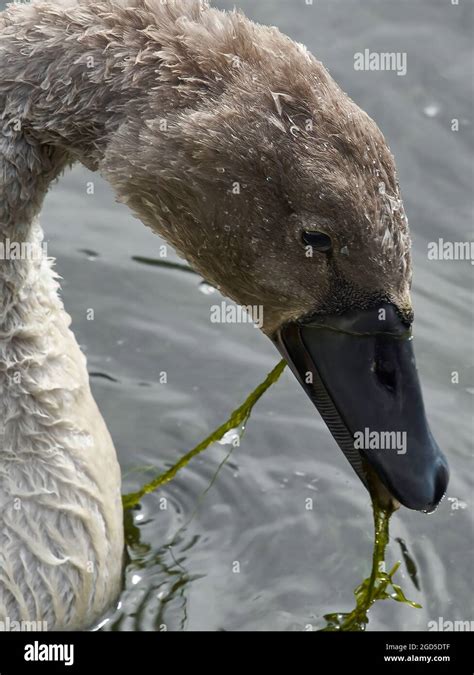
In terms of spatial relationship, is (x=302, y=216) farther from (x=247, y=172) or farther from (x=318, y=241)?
(x=247, y=172)

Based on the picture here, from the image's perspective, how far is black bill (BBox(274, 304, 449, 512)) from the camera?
490 centimetres

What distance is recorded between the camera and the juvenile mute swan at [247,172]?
4641mm

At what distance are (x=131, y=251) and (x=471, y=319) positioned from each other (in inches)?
87.3

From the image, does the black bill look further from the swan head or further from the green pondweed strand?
the green pondweed strand

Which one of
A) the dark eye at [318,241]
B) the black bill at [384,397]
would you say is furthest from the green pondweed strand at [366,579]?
the dark eye at [318,241]

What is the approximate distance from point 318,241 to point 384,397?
26.1 inches

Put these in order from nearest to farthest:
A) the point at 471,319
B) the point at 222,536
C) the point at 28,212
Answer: the point at 28,212
the point at 222,536
the point at 471,319

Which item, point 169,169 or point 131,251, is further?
point 131,251

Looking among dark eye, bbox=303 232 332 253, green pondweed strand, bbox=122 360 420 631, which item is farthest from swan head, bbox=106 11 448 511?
green pondweed strand, bbox=122 360 420 631

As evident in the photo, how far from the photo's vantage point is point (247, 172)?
15.5 feet

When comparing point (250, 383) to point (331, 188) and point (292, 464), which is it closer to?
point (292, 464)

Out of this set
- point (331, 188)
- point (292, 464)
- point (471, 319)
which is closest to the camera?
point (331, 188)

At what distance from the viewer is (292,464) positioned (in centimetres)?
728
